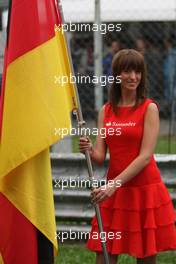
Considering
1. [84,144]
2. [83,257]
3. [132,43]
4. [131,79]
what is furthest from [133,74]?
[132,43]

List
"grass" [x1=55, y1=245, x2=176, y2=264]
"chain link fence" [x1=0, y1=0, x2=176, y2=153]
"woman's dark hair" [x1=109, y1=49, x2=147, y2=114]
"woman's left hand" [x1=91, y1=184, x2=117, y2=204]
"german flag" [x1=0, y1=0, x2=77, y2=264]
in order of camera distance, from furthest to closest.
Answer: "chain link fence" [x1=0, y1=0, x2=176, y2=153] < "grass" [x1=55, y1=245, x2=176, y2=264] < "woman's dark hair" [x1=109, y1=49, x2=147, y2=114] < "woman's left hand" [x1=91, y1=184, x2=117, y2=204] < "german flag" [x1=0, y1=0, x2=77, y2=264]

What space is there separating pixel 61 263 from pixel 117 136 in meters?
1.96

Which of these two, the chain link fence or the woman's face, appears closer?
the woman's face

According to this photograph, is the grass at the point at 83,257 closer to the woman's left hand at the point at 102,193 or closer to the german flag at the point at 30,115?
the german flag at the point at 30,115

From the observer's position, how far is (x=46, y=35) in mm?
5949

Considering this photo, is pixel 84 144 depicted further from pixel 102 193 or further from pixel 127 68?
pixel 127 68

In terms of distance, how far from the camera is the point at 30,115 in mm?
5828

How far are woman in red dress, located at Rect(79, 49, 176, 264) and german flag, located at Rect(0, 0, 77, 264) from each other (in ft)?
0.94

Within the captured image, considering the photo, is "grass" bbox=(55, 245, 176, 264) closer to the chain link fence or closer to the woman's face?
the chain link fence

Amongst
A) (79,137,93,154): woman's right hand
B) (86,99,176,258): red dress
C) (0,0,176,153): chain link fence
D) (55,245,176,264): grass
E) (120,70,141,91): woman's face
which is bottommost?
(55,245,176,264): grass

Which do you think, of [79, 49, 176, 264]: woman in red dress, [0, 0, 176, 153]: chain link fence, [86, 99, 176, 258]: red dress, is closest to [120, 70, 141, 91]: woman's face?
[79, 49, 176, 264]: woman in red dress

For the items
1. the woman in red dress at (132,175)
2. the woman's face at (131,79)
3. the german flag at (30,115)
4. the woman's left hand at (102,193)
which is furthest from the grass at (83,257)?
the woman's face at (131,79)

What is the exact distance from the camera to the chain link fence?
11.1 metres

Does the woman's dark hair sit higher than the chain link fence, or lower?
lower
